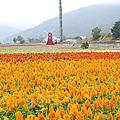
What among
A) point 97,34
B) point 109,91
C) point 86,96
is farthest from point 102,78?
point 97,34

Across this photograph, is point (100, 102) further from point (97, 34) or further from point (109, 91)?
point (97, 34)

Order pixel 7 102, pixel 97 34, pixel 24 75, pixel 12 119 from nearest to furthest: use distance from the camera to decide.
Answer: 1. pixel 12 119
2. pixel 7 102
3. pixel 24 75
4. pixel 97 34

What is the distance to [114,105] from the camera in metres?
4.55

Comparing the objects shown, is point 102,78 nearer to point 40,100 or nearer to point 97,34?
point 40,100

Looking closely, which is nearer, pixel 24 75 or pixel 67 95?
pixel 67 95

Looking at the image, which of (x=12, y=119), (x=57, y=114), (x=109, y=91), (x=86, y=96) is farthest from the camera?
(x=109, y=91)

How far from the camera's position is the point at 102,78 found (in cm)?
675

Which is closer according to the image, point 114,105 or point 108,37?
point 114,105

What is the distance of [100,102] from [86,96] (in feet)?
1.80

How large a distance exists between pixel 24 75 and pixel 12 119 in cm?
309

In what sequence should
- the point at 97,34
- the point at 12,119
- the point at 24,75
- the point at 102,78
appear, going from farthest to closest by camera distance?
the point at 97,34 < the point at 24,75 < the point at 102,78 < the point at 12,119

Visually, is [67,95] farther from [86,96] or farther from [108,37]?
[108,37]

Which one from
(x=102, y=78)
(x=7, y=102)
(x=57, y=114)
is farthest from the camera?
(x=102, y=78)

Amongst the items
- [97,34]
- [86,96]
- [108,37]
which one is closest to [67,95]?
[86,96]
